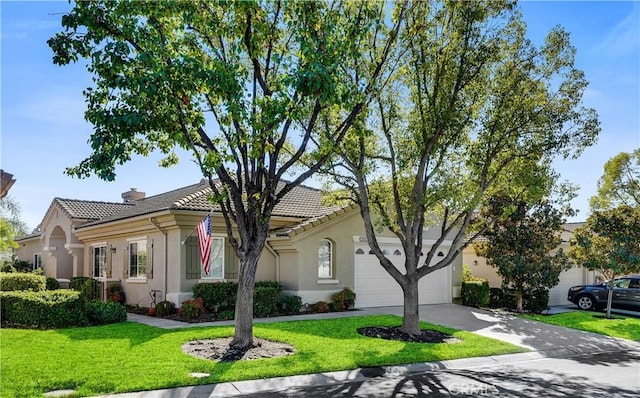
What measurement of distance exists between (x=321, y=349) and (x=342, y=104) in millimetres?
5156

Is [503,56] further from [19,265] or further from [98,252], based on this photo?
[19,265]

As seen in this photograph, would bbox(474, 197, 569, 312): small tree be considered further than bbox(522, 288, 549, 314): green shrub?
No

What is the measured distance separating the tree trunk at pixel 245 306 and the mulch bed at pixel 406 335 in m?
3.60

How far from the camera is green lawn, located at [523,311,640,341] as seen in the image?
52.4ft

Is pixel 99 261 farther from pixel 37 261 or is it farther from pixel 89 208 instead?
pixel 37 261

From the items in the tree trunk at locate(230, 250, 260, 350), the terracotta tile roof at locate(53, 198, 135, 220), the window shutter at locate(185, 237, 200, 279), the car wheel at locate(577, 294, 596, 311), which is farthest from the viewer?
the terracotta tile roof at locate(53, 198, 135, 220)

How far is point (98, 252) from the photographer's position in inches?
888

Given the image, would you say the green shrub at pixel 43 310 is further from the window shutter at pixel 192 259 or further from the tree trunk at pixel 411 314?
the tree trunk at pixel 411 314

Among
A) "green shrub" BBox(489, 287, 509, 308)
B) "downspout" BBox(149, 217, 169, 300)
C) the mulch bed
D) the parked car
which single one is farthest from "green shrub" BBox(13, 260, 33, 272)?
the parked car

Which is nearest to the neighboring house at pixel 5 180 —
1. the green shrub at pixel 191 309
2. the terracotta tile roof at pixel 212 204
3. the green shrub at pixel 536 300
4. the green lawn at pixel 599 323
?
the terracotta tile roof at pixel 212 204

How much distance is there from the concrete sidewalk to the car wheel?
6060 millimetres

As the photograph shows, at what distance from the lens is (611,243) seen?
18.8m

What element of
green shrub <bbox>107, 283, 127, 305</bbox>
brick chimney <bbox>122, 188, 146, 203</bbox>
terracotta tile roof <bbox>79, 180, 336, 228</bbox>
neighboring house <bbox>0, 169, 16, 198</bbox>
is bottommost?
green shrub <bbox>107, 283, 127, 305</bbox>

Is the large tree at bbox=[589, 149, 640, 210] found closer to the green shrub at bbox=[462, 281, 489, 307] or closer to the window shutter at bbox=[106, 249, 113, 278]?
the green shrub at bbox=[462, 281, 489, 307]
